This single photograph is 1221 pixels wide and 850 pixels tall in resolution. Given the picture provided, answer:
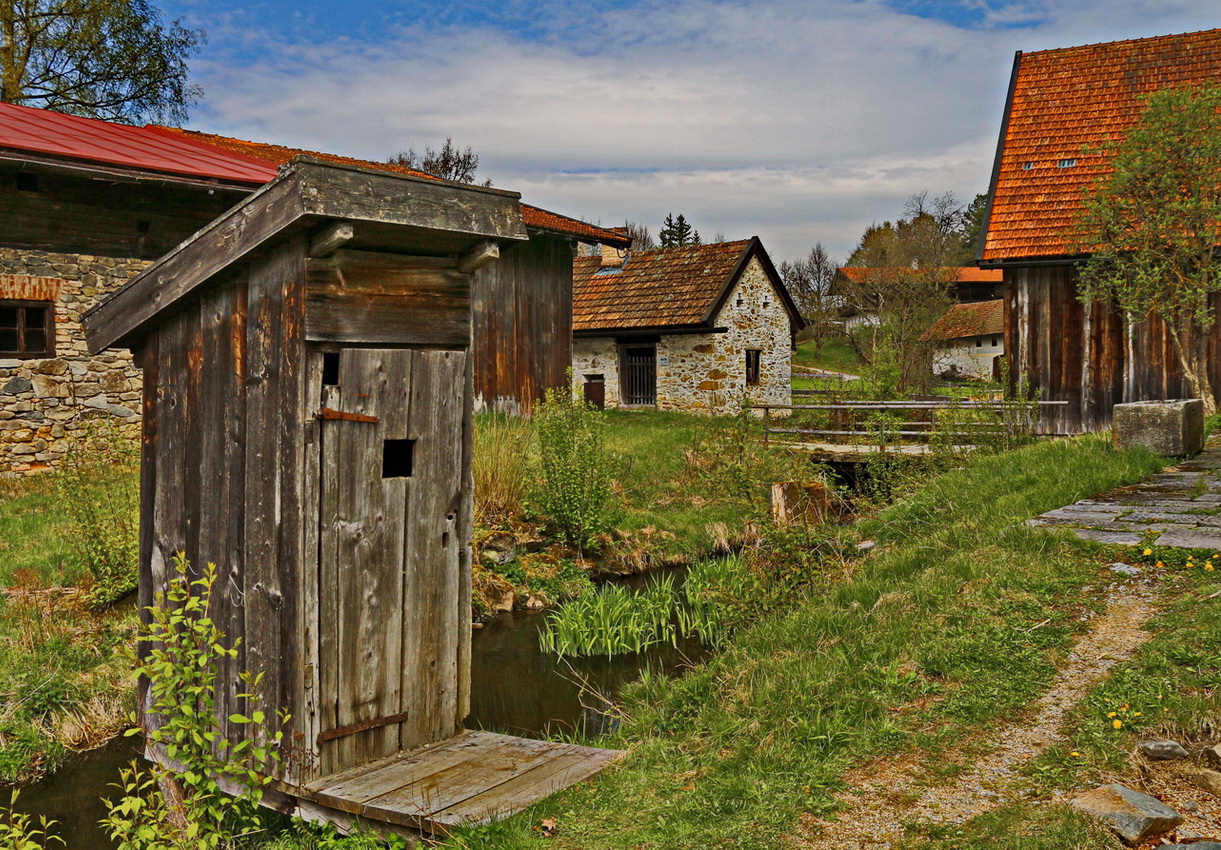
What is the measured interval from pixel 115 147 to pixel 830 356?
41.6m

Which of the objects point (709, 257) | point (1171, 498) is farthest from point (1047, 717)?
point (709, 257)

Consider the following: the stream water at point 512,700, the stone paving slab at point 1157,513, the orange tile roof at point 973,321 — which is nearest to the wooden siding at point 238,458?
the stream water at point 512,700

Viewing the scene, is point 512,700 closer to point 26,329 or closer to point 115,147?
point 26,329

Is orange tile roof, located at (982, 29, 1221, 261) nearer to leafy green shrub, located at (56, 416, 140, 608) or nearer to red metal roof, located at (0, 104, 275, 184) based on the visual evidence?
red metal roof, located at (0, 104, 275, 184)

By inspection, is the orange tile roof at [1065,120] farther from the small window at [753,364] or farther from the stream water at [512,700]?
the small window at [753,364]

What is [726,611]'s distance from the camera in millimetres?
7062

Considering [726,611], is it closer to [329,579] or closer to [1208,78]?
[329,579]

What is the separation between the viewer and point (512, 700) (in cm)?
695

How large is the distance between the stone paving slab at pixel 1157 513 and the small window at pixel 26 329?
1049 cm

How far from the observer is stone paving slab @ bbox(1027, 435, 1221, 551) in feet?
17.9

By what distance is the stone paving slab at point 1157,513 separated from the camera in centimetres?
546

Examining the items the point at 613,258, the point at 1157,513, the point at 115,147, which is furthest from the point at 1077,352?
the point at 613,258

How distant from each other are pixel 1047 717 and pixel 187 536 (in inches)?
161

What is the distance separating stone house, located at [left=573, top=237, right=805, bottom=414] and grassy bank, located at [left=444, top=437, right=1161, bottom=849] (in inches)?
621
